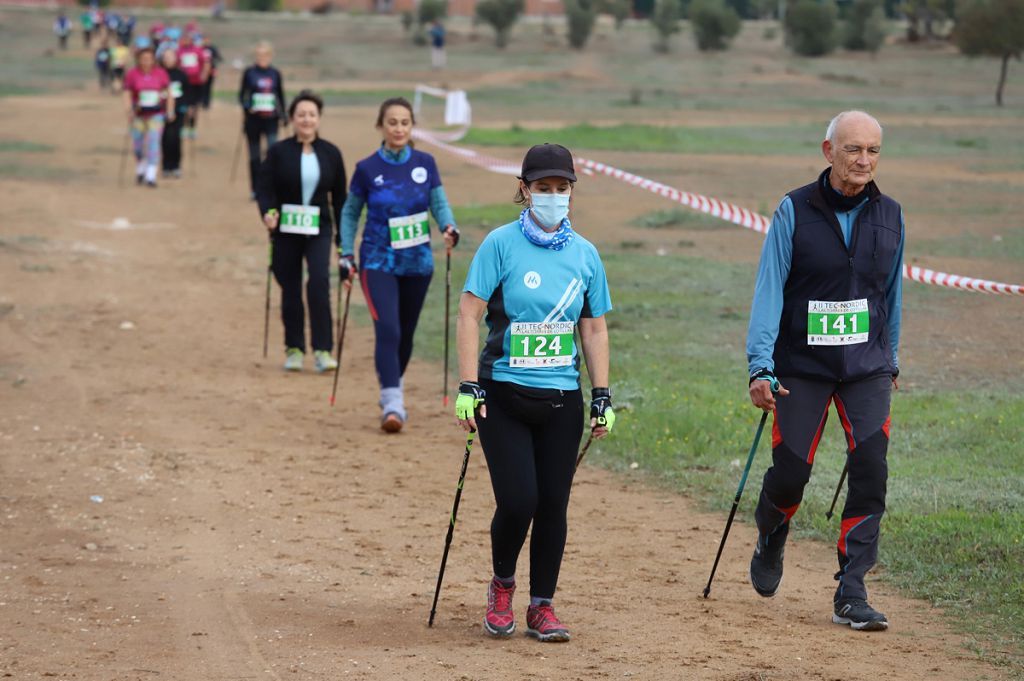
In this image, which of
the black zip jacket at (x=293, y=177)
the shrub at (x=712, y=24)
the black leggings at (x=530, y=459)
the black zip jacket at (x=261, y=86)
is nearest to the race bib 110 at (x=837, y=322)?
the black leggings at (x=530, y=459)

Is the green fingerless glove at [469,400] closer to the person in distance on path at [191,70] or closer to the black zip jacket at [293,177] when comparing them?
the black zip jacket at [293,177]

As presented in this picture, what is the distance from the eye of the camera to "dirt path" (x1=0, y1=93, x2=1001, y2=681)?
22.0ft

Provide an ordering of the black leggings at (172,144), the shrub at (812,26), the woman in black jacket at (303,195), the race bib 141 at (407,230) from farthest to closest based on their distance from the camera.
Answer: the shrub at (812,26), the black leggings at (172,144), the woman in black jacket at (303,195), the race bib 141 at (407,230)

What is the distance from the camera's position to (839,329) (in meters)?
7.01

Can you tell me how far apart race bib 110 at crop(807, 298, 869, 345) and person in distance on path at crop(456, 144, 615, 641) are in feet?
3.08

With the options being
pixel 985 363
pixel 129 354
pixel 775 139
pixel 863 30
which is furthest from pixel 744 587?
pixel 863 30

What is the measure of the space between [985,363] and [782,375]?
6.76 m

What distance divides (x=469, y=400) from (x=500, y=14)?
2723 inches

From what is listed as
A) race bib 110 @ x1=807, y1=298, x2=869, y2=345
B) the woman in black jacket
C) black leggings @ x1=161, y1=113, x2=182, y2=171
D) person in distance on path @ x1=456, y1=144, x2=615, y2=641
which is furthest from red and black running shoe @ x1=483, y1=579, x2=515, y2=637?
black leggings @ x1=161, y1=113, x2=182, y2=171

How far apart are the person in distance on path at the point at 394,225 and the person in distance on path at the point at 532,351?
14.2 ft

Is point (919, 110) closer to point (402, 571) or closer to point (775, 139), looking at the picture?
point (775, 139)

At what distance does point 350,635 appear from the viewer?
705cm

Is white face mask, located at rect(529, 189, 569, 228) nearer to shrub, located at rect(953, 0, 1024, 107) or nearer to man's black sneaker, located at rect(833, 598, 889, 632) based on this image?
man's black sneaker, located at rect(833, 598, 889, 632)

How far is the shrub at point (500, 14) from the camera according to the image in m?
74.1
